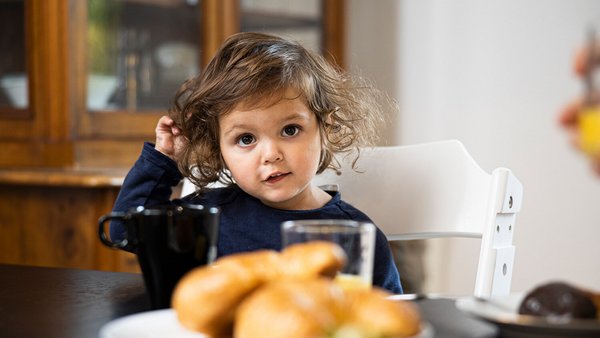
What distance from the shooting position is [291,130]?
130cm

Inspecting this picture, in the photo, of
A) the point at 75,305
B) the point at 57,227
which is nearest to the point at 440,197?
the point at 75,305

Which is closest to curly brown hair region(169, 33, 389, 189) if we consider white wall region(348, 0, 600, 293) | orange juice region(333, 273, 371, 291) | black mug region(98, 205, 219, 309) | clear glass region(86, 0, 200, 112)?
black mug region(98, 205, 219, 309)

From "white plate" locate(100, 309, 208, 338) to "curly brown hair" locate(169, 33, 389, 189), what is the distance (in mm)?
667

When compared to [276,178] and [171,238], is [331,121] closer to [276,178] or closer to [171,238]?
[276,178]

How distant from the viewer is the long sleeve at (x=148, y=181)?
4.52ft

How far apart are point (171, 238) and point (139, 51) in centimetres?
196

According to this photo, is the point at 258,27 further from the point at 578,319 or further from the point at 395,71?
the point at 578,319

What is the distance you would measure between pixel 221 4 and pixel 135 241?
2.01 meters

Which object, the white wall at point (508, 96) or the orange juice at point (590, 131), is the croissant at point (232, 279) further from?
the white wall at point (508, 96)

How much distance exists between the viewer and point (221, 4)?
2648 mm

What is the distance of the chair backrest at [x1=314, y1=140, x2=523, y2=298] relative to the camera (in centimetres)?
117

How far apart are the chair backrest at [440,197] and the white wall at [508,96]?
1295mm

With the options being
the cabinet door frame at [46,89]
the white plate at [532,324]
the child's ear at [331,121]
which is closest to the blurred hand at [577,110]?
the white plate at [532,324]

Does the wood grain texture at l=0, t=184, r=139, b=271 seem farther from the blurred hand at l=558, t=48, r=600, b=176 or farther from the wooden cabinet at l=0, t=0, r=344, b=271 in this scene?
the blurred hand at l=558, t=48, r=600, b=176
